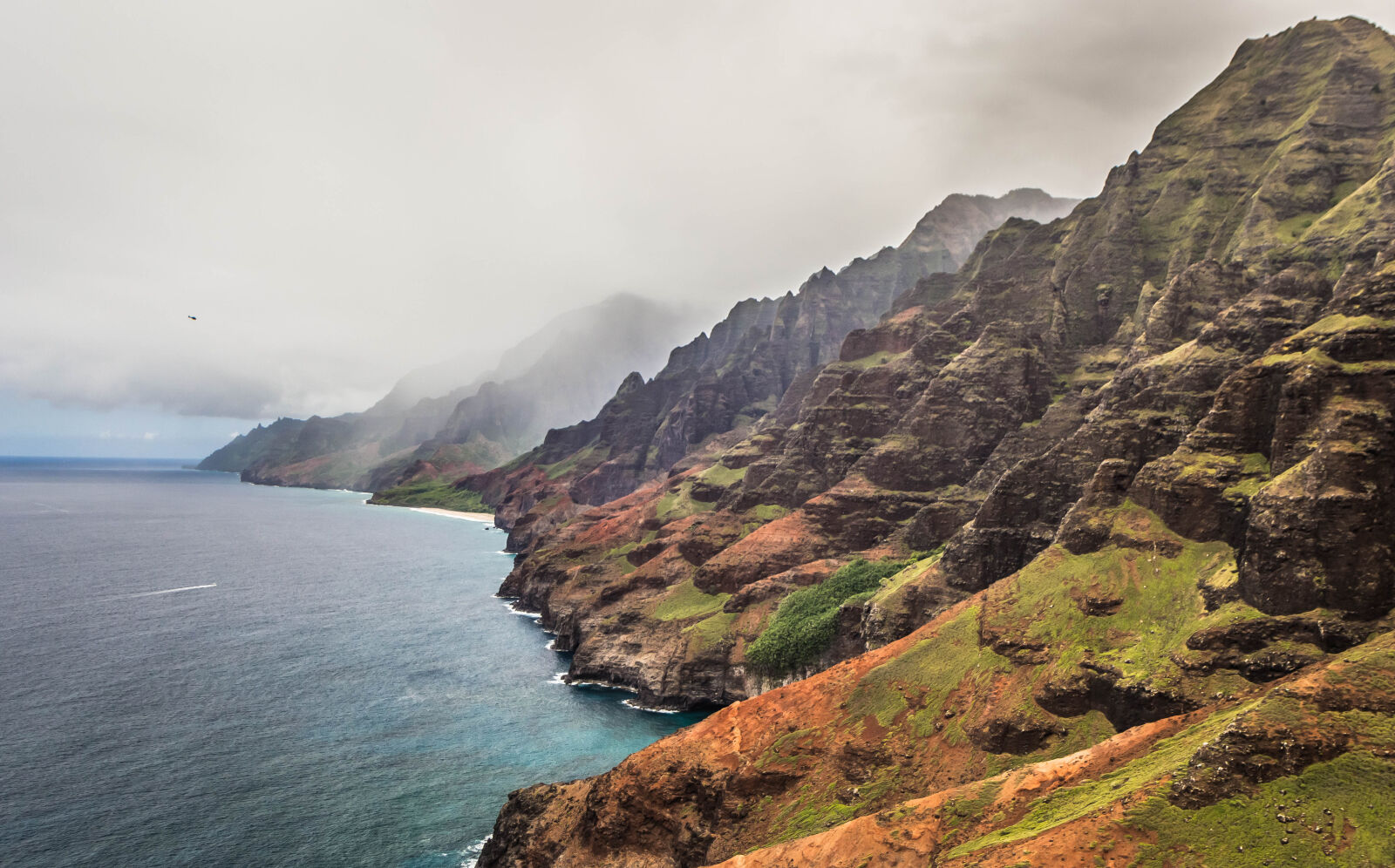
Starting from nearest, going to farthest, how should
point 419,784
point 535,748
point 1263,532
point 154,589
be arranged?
point 1263,532 → point 419,784 → point 535,748 → point 154,589

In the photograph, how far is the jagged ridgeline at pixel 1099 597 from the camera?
3481 centimetres

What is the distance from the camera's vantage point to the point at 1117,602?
58.9 m

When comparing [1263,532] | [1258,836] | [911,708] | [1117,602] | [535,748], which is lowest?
[535,748]

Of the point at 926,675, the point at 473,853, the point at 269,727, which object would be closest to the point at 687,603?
the point at 473,853

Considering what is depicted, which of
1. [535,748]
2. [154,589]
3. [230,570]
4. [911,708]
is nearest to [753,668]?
[535,748]

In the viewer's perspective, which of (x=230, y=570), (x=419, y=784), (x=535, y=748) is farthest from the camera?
(x=230, y=570)

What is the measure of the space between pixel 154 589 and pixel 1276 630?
8147 inches

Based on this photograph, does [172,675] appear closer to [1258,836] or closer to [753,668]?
[753,668]

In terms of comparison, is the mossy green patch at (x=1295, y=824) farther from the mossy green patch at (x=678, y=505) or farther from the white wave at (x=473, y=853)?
the mossy green patch at (x=678, y=505)

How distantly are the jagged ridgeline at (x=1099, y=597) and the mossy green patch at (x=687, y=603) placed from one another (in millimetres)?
632

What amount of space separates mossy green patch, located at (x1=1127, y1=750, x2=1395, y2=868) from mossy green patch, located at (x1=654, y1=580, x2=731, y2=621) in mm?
91262

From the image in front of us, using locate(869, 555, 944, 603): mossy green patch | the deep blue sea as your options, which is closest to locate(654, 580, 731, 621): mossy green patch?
the deep blue sea

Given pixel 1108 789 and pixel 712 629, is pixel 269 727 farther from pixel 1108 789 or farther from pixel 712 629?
pixel 1108 789

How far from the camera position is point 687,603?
127 meters
